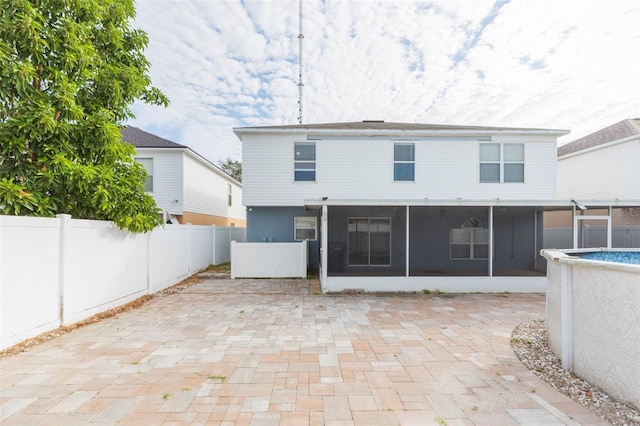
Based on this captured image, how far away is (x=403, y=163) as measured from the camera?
11992mm

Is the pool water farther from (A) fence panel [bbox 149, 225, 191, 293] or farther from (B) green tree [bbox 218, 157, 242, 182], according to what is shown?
(B) green tree [bbox 218, 157, 242, 182]

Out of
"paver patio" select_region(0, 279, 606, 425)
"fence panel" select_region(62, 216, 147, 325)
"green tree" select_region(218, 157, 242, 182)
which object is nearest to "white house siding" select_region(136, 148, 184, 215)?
"fence panel" select_region(62, 216, 147, 325)

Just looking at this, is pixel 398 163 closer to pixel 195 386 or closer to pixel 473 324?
pixel 473 324

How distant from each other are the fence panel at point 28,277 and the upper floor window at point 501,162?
42.7 feet

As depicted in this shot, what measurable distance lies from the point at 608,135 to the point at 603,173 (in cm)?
213

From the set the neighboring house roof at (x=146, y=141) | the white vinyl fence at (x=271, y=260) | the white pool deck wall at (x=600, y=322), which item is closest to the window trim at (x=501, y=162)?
the white vinyl fence at (x=271, y=260)

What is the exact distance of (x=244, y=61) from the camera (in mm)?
12922

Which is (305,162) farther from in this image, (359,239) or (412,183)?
(412,183)

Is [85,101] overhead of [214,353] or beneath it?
overhead

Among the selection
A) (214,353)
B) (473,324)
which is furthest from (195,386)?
(473,324)

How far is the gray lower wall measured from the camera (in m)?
12.2

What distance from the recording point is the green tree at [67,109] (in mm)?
5109

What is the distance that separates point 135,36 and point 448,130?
10415mm

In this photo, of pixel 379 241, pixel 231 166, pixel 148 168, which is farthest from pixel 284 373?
pixel 231 166
